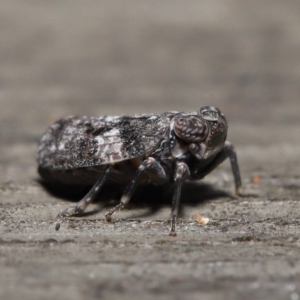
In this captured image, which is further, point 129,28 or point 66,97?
point 129,28

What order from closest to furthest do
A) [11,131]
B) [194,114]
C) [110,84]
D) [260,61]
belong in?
[194,114] < [11,131] < [110,84] < [260,61]

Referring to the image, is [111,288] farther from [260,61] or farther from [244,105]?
[260,61]

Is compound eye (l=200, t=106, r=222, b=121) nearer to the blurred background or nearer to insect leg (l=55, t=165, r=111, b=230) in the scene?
insect leg (l=55, t=165, r=111, b=230)

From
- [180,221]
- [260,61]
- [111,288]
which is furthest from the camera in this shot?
[260,61]

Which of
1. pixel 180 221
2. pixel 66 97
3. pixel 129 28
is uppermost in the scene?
pixel 129 28

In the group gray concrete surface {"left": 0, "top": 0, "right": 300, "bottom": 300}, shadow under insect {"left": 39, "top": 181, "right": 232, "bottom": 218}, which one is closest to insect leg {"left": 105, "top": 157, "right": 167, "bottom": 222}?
gray concrete surface {"left": 0, "top": 0, "right": 300, "bottom": 300}

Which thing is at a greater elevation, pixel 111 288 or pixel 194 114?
pixel 194 114

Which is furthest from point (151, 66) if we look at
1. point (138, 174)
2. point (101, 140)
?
point (138, 174)

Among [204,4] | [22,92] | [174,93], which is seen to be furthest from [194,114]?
[204,4]
